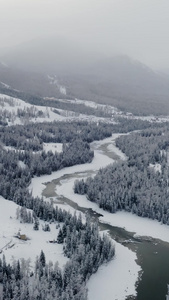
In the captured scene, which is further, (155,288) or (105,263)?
(105,263)

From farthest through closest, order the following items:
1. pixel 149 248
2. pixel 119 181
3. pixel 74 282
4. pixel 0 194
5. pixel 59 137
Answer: pixel 59 137 → pixel 119 181 → pixel 0 194 → pixel 149 248 → pixel 74 282

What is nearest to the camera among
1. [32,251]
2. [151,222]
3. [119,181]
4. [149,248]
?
[32,251]

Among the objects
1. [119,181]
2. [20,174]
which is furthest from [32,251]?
[20,174]

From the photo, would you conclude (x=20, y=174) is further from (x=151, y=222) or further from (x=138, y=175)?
(x=151, y=222)

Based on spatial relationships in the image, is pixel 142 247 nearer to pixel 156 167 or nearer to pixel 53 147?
pixel 156 167

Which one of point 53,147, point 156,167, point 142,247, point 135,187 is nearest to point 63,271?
point 142,247

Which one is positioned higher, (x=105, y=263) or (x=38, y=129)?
(x=38, y=129)
